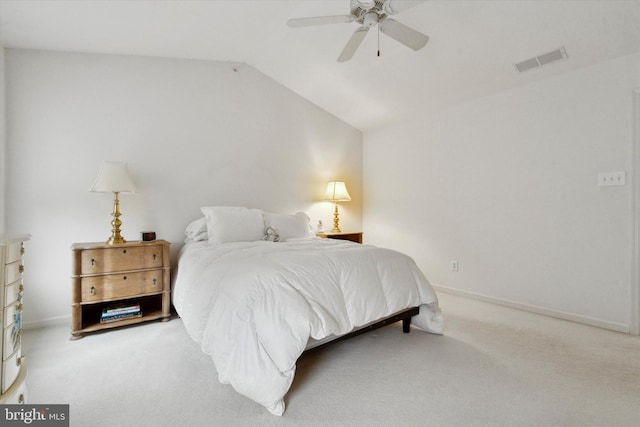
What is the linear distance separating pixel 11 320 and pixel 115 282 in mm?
1974

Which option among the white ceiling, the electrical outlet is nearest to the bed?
the electrical outlet

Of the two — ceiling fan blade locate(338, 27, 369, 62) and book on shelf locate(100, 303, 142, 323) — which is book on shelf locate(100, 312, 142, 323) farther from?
ceiling fan blade locate(338, 27, 369, 62)

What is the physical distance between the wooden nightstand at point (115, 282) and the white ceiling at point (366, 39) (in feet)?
5.87

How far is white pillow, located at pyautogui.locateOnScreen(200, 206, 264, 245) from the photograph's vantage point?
3026 millimetres

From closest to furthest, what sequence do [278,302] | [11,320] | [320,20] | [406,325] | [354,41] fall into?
[11,320]
[278,302]
[320,20]
[354,41]
[406,325]

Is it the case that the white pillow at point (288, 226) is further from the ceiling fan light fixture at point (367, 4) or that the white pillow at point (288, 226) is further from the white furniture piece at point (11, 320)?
the white furniture piece at point (11, 320)

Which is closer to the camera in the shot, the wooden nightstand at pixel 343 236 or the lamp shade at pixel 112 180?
the lamp shade at pixel 112 180

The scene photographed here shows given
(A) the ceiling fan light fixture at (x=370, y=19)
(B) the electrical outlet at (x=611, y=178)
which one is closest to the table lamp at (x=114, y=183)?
(A) the ceiling fan light fixture at (x=370, y=19)

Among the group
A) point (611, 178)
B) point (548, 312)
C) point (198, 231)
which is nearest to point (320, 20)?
point (198, 231)

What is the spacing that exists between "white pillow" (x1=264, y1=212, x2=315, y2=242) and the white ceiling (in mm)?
1781

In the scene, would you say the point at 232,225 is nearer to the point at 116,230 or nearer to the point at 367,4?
the point at 116,230

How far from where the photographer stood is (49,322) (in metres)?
2.80

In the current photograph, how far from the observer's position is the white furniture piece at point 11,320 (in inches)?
33.1

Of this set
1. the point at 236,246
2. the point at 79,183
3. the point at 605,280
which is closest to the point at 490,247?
the point at 605,280
